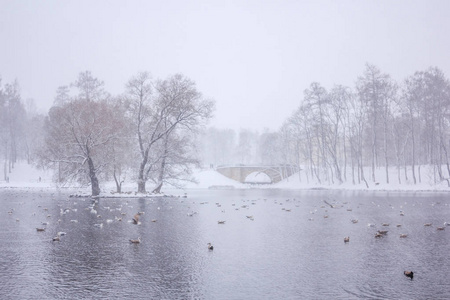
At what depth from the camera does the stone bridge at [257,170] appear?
279 ft

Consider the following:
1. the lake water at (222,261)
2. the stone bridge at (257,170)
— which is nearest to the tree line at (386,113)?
the stone bridge at (257,170)

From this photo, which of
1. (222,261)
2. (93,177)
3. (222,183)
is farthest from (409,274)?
Answer: (222,183)

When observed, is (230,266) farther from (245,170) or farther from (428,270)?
(245,170)

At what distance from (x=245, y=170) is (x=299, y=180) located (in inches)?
613

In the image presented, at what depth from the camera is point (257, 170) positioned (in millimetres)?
87625

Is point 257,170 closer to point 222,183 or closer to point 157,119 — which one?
point 222,183

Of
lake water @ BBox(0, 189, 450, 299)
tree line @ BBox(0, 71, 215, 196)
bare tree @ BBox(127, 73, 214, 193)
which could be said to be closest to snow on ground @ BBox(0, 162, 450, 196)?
tree line @ BBox(0, 71, 215, 196)

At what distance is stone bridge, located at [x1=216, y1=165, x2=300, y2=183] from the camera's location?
3346 inches

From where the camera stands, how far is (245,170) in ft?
289

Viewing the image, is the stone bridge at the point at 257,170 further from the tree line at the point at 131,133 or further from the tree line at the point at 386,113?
the tree line at the point at 131,133

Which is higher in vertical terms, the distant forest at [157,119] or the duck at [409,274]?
the distant forest at [157,119]

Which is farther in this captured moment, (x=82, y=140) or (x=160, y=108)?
(x=160, y=108)

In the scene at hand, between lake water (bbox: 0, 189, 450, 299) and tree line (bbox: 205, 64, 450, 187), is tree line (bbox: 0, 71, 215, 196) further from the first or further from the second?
tree line (bbox: 205, 64, 450, 187)

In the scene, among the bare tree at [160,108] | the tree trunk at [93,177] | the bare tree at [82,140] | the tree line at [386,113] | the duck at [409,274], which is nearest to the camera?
the duck at [409,274]
